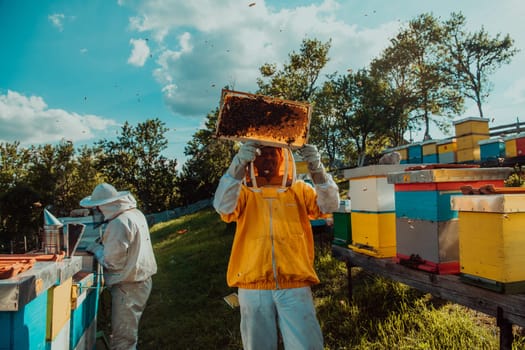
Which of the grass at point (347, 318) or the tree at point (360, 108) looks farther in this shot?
the tree at point (360, 108)

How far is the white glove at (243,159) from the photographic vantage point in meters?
2.15

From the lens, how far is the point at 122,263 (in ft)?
11.5

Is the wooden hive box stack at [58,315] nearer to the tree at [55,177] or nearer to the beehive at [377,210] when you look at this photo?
the beehive at [377,210]

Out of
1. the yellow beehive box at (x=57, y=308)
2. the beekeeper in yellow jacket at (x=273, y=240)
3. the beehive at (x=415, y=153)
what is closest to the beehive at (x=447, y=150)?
the beehive at (x=415, y=153)

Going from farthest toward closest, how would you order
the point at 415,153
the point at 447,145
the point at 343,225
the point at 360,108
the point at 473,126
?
the point at 360,108
the point at 415,153
the point at 447,145
the point at 473,126
the point at 343,225

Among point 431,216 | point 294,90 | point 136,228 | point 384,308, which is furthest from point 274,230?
point 294,90

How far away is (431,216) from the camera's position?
2.52 metres

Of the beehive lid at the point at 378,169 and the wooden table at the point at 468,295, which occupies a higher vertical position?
the beehive lid at the point at 378,169

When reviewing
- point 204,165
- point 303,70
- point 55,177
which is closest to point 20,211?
point 55,177

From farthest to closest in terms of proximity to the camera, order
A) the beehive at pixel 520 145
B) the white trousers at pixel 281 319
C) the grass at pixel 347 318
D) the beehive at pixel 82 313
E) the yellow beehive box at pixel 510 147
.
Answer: the yellow beehive box at pixel 510 147 < the beehive at pixel 520 145 < the grass at pixel 347 318 < the beehive at pixel 82 313 < the white trousers at pixel 281 319

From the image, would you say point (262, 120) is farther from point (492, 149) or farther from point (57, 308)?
point (492, 149)

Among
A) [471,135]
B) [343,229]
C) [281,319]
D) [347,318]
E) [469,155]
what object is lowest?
[347,318]

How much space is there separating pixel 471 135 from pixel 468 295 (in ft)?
37.1

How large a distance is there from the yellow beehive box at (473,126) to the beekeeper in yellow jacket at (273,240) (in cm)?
1161
